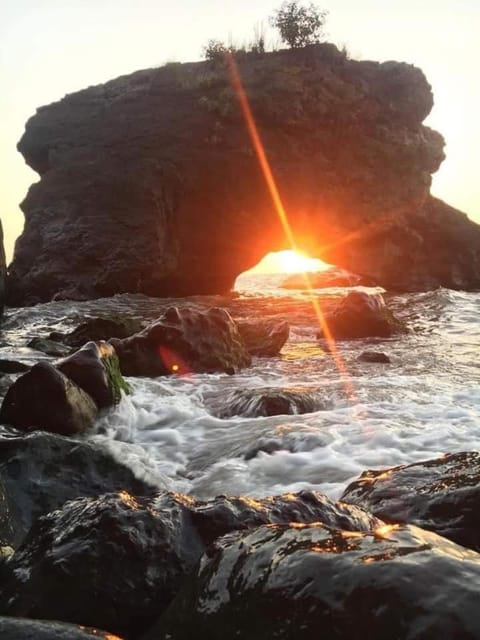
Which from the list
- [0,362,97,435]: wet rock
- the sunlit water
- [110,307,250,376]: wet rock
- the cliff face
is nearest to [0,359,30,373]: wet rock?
the sunlit water

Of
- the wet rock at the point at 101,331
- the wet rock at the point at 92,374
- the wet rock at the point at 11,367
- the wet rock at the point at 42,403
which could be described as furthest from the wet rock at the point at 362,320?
the wet rock at the point at 42,403

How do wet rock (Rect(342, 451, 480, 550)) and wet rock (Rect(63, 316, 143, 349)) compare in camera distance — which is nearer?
wet rock (Rect(342, 451, 480, 550))

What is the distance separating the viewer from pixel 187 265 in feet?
87.0

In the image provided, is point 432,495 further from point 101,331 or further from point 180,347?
point 101,331

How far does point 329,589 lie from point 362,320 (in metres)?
11.9

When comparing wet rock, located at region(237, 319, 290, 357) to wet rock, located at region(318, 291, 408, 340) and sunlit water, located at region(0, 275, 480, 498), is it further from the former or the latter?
wet rock, located at region(318, 291, 408, 340)

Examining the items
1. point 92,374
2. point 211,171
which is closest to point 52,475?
point 92,374

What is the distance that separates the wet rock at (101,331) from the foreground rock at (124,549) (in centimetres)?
796

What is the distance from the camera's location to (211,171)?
24516 mm

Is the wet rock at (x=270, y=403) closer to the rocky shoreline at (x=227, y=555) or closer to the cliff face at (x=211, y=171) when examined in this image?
the rocky shoreline at (x=227, y=555)

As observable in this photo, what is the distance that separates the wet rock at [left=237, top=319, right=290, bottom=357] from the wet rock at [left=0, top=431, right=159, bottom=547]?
22.9ft

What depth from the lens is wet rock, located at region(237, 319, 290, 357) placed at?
37.4 feet

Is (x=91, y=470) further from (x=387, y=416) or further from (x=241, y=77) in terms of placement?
(x=241, y=77)

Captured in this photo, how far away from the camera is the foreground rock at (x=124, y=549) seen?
2.31 metres
